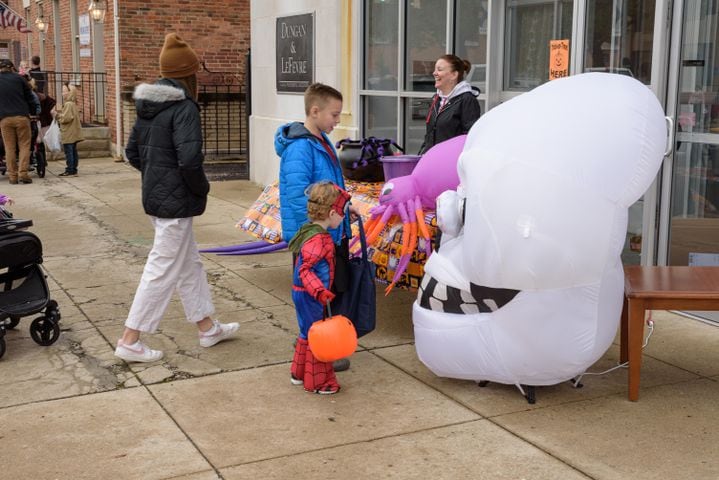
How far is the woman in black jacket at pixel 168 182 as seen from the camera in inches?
210

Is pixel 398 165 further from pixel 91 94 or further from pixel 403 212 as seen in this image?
pixel 91 94

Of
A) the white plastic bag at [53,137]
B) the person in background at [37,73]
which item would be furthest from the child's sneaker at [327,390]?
the person in background at [37,73]

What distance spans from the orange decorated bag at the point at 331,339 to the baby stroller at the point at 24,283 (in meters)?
2.12

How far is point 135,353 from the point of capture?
5.59 m

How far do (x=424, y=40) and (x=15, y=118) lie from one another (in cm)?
749

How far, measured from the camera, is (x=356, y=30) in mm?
10562

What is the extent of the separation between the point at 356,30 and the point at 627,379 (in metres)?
6.42

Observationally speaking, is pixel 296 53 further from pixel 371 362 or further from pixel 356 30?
pixel 371 362

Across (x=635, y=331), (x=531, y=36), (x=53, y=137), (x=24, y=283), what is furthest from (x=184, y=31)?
(x=635, y=331)

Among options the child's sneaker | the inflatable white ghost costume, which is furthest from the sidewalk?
the inflatable white ghost costume

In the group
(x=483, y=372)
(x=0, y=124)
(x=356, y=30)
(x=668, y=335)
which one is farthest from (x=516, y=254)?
(x=0, y=124)

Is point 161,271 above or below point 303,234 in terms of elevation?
below

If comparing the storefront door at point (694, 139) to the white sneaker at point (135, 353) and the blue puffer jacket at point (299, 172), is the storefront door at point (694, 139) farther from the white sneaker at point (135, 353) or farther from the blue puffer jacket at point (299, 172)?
the white sneaker at point (135, 353)

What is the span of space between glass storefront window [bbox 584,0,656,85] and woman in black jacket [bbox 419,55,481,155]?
42.9 inches
